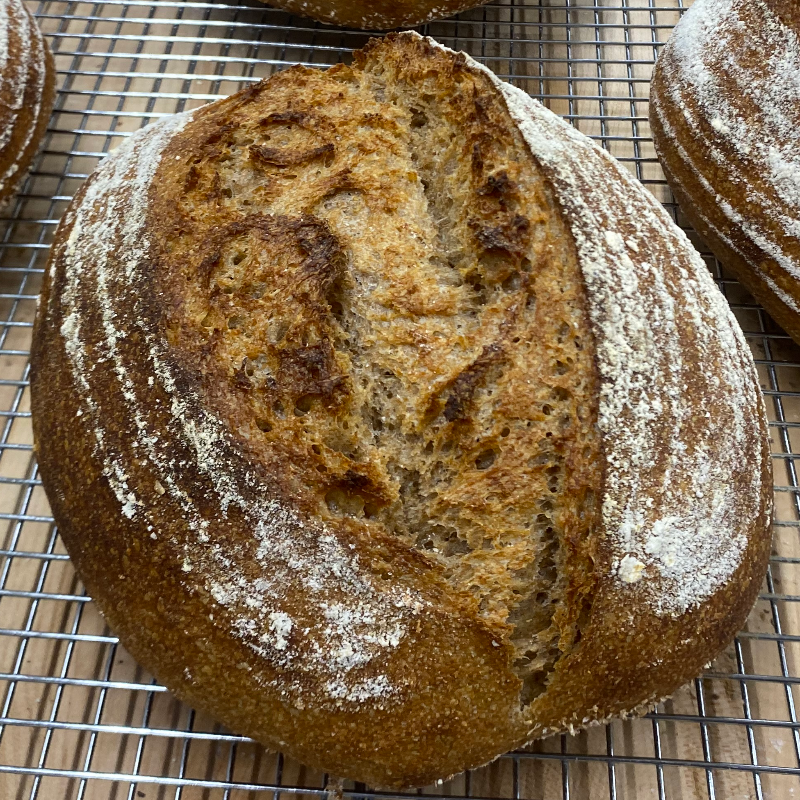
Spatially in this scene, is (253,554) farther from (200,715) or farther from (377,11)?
(377,11)

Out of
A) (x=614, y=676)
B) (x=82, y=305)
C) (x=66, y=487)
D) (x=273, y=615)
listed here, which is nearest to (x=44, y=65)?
(x=82, y=305)

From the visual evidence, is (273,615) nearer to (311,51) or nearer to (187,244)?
(187,244)

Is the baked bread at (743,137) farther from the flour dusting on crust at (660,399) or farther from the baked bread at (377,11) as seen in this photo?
the baked bread at (377,11)

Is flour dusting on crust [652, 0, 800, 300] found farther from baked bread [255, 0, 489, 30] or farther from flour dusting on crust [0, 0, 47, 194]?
flour dusting on crust [0, 0, 47, 194]

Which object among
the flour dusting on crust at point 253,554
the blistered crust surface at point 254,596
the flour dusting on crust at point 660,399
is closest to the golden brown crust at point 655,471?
the flour dusting on crust at point 660,399

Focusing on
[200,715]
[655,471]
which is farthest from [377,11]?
[200,715]

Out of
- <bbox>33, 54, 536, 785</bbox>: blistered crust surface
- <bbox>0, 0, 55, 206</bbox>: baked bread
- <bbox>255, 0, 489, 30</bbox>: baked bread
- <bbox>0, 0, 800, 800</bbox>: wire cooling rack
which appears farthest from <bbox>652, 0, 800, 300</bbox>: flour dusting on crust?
<bbox>0, 0, 55, 206</bbox>: baked bread
